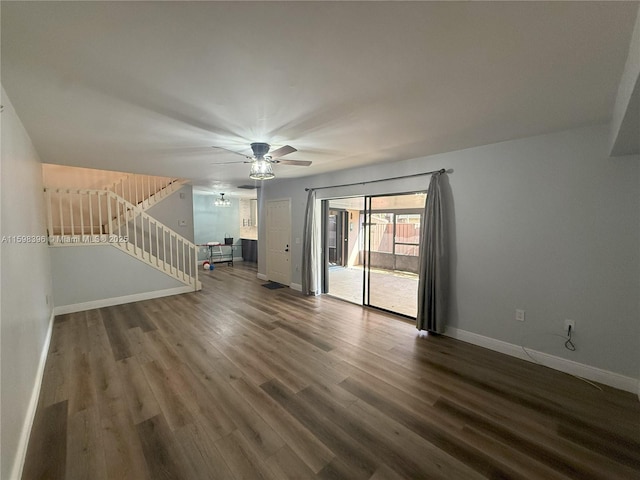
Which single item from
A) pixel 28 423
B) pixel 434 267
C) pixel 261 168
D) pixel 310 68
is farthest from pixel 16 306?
pixel 434 267

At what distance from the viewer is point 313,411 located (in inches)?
82.7

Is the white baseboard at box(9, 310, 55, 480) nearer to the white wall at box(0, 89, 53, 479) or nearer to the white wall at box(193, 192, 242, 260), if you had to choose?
the white wall at box(0, 89, 53, 479)

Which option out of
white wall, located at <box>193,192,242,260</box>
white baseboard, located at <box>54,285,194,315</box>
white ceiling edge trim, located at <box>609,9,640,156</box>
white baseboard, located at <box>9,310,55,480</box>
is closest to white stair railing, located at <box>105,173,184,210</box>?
white baseboard, located at <box>54,285,194,315</box>

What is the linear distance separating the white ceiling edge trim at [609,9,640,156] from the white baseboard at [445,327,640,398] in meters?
2.13

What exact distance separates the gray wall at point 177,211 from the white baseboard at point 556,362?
602 cm

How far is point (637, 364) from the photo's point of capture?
2344 millimetres

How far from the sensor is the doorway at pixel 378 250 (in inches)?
213

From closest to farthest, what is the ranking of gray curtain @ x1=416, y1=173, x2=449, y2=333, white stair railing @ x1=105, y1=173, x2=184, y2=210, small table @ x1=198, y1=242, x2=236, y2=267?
gray curtain @ x1=416, y1=173, x2=449, y2=333 < white stair railing @ x1=105, y1=173, x2=184, y2=210 < small table @ x1=198, y1=242, x2=236, y2=267

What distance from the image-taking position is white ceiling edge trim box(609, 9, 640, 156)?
4.17ft

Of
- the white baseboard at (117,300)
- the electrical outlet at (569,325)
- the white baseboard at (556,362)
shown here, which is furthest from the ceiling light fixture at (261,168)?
the white baseboard at (117,300)

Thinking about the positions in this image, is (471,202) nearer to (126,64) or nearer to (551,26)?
(551,26)

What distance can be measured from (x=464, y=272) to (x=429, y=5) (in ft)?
10.1

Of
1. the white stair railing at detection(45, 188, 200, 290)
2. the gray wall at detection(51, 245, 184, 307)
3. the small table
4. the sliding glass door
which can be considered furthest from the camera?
the small table

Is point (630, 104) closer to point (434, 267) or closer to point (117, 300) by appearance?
point (434, 267)
